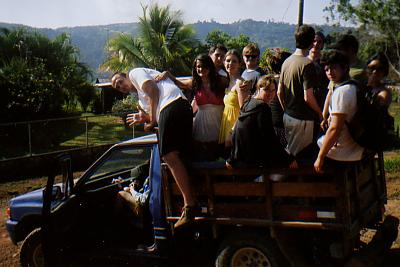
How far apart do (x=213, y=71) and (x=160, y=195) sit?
51.2 inches

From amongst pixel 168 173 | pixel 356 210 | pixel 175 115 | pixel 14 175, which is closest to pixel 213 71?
pixel 175 115

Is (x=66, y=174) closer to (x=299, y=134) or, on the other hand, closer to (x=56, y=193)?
(x=56, y=193)

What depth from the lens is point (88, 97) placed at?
23.6 meters

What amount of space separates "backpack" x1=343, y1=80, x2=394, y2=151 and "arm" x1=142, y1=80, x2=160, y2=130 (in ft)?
5.70

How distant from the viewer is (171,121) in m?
4.56

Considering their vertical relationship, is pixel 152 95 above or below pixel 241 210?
above

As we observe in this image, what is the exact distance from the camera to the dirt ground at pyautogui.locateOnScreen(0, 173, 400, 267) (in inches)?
239

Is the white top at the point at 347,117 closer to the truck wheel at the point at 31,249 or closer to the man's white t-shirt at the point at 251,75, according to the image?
the man's white t-shirt at the point at 251,75

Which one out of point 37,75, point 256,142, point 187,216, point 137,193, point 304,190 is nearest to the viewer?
point 304,190

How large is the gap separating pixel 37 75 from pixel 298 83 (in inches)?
544

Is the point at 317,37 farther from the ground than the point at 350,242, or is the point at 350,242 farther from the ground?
the point at 317,37

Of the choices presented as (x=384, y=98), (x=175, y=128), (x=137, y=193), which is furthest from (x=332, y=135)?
(x=137, y=193)

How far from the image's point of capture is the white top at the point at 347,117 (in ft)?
12.7

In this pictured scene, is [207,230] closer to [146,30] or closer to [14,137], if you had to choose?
[14,137]
